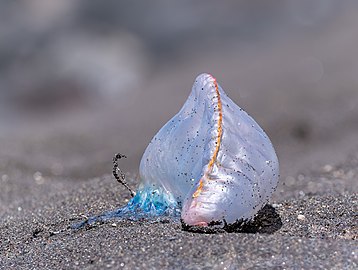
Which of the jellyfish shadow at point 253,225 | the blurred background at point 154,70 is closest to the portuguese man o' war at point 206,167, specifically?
the jellyfish shadow at point 253,225

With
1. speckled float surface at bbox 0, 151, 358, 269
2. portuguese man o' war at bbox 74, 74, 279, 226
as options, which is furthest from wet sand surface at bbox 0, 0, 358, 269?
portuguese man o' war at bbox 74, 74, 279, 226

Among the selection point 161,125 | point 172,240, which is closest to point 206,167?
point 172,240

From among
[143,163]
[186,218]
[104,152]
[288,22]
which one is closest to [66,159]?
[104,152]

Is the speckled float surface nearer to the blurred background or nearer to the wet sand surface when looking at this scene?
the wet sand surface

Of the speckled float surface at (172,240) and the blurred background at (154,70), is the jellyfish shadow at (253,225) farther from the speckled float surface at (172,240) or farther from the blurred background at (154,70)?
the blurred background at (154,70)

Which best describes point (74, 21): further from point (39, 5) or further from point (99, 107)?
point (99, 107)

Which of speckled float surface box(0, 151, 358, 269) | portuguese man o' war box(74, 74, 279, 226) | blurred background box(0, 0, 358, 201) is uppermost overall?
blurred background box(0, 0, 358, 201)
